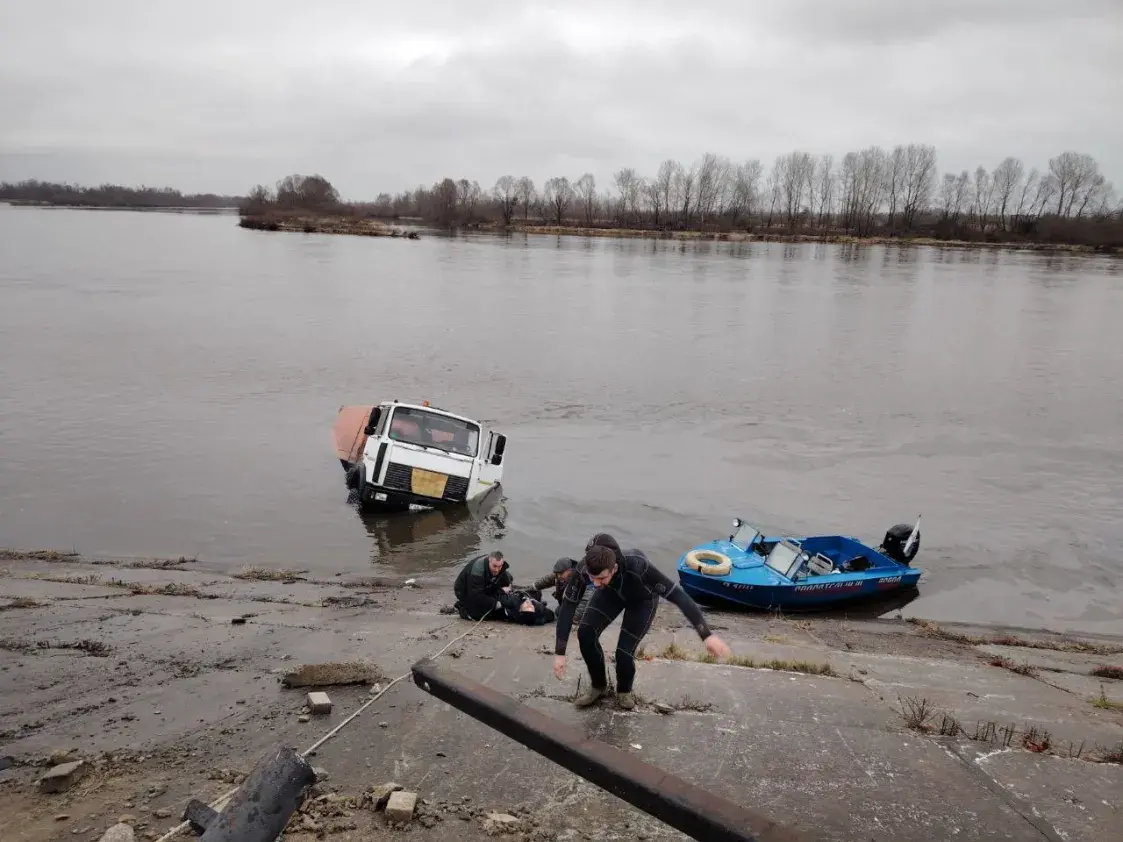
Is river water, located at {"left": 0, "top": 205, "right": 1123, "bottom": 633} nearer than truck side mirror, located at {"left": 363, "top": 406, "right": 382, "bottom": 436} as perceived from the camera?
No

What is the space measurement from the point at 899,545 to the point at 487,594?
8595mm

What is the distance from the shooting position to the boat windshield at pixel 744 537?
13688 millimetres

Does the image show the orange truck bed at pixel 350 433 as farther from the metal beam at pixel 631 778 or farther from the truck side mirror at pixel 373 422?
the metal beam at pixel 631 778

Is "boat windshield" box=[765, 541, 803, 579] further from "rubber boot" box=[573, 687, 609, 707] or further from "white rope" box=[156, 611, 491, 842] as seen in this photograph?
"rubber boot" box=[573, 687, 609, 707]

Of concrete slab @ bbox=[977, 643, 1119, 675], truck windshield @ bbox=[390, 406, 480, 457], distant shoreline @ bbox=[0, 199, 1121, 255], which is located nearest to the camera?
concrete slab @ bbox=[977, 643, 1119, 675]

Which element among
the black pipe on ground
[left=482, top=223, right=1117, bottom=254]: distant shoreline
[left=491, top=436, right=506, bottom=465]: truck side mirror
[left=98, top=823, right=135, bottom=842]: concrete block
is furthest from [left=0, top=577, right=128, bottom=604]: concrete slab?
[left=482, top=223, right=1117, bottom=254]: distant shoreline

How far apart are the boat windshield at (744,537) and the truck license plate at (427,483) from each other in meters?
5.87

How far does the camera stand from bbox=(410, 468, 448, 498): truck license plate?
14781 mm

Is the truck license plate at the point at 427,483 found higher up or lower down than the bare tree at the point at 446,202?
lower down

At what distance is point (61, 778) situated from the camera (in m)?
4.96

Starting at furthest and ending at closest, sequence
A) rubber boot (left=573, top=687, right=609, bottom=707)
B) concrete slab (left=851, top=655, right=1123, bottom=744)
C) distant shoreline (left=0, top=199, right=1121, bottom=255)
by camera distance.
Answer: distant shoreline (left=0, top=199, right=1121, bottom=255) < concrete slab (left=851, top=655, right=1123, bottom=744) < rubber boot (left=573, top=687, right=609, bottom=707)

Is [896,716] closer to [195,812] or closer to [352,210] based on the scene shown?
[195,812]

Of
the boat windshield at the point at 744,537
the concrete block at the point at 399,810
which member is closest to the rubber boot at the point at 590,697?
the concrete block at the point at 399,810

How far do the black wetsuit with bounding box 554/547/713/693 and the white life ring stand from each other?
255 inches
